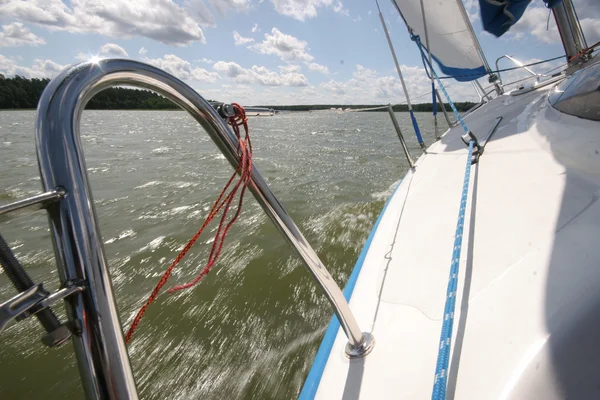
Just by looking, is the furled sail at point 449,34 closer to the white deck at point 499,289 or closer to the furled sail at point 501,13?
the furled sail at point 501,13

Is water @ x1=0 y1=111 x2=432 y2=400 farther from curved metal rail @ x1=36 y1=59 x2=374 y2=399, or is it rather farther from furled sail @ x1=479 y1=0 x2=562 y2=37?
furled sail @ x1=479 y1=0 x2=562 y2=37

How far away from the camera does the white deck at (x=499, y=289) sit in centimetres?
79

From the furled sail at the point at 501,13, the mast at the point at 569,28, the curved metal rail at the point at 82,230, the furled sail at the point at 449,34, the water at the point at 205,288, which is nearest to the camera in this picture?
the curved metal rail at the point at 82,230

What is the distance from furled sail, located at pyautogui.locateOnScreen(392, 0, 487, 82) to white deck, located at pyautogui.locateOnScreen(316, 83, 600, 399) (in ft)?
14.0

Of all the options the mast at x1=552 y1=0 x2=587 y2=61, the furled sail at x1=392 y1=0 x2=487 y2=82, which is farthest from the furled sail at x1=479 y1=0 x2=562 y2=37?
Result: the furled sail at x1=392 y1=0 x2=487 y2=82

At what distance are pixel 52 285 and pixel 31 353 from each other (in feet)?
2.95

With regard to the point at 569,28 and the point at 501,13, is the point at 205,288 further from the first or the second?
the point at 569,28

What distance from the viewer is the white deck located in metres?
0.79

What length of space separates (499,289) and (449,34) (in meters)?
5.90

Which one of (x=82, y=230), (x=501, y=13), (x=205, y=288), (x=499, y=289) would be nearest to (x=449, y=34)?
(x=501, y=13)

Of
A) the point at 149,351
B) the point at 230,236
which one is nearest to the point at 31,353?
the point at 149,351

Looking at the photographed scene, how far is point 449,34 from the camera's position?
5594 millimetres

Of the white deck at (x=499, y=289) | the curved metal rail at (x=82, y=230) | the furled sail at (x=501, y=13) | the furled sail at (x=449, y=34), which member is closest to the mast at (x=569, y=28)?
the furled sail at (x=501, y=13)

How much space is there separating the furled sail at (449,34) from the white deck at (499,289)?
4259mm
